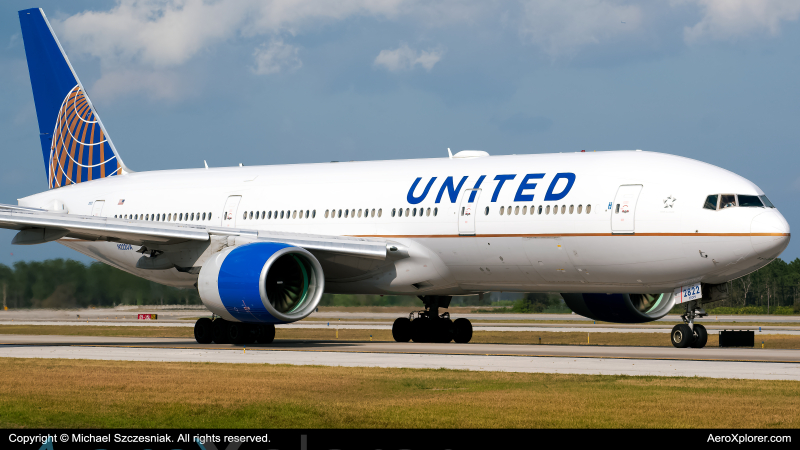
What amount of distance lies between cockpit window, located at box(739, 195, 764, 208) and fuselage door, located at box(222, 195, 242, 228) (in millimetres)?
12823

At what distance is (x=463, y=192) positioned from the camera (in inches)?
845

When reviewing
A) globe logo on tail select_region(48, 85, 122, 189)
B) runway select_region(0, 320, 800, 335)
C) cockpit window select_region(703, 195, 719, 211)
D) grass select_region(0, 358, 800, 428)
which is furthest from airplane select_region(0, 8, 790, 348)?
runway select_region(0, 320, 800, 335)

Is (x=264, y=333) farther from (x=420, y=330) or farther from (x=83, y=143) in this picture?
(x=83, y=143)

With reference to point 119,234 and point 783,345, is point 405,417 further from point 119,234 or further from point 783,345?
point 783,345

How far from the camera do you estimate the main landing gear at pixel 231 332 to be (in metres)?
23.0

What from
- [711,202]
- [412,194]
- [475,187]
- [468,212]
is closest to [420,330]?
[412,194]

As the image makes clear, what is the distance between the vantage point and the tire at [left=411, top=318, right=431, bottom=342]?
24828 mm

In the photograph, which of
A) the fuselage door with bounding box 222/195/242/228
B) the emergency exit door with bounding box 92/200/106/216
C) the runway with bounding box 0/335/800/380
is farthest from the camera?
the emergency exit door with bounding box 92/200/106/216

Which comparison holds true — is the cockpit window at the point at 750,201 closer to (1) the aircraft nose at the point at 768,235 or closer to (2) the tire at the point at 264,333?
(1) the aircraft nose at the point at 768,235

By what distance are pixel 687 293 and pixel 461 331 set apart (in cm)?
709

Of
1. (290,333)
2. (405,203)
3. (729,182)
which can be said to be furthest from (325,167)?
(729,182)

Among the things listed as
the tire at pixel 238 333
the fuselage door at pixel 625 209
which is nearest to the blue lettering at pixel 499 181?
the fuselage door at pixel 625 209

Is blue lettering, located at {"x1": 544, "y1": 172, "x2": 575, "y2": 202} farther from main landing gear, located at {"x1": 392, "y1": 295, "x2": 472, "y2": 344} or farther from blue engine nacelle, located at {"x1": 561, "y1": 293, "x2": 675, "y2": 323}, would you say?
main landing gear, located at {"x1": 392, "y1": 295, "x2": 472, "y2": 344}

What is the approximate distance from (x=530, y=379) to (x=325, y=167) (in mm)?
12874
